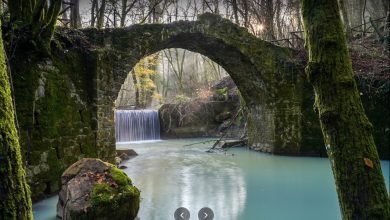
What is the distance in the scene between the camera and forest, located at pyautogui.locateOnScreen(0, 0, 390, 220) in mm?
2094

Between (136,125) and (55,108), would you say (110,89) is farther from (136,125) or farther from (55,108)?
(136,125)

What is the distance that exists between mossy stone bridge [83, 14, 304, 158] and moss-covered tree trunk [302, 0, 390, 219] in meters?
5.35

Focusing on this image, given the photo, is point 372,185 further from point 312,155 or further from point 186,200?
point 312,155

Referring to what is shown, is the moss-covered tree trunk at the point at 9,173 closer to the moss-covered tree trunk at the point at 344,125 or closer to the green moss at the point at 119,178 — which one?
the moss-covered tree trunk at the point at 344,125

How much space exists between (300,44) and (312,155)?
3332mm

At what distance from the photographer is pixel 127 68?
299 inches

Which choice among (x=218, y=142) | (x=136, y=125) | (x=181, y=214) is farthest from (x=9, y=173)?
(x=136, y=125)

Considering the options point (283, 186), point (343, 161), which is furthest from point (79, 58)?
point (343, 161)

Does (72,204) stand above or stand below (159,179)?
above

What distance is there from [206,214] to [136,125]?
40.0ft

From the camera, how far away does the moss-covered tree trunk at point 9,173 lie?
1.56 meters

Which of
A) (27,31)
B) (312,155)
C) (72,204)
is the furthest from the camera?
(312,155)

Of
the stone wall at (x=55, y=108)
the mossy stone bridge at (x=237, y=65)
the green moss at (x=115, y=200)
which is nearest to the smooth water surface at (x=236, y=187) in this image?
the green moss at (x=115, y=200)

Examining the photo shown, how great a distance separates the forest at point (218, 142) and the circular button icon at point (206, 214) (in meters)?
0.03
